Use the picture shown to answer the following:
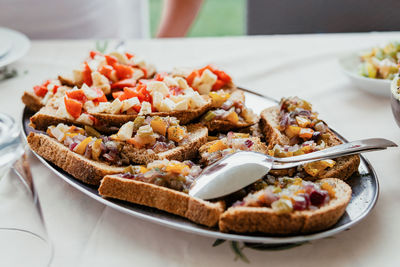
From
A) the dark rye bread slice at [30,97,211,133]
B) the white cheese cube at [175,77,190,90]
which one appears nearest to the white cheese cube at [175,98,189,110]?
the dark rye bread slice at [30,97,211,133]

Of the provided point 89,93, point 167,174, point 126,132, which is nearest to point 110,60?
point 89,93

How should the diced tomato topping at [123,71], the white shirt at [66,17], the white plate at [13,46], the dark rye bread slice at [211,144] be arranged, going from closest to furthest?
the dark rye bread slice at [211,144]
the diced tomato topping at [123,71]
the white plate at [13,46]
the white shirt at [66,17]

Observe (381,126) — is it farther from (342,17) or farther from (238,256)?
(342,17)

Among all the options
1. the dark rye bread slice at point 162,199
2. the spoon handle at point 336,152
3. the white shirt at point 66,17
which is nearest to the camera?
the dark rye bread slice at point 162,199

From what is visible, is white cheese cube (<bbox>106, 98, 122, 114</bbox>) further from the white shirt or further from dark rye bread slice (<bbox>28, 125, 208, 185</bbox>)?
the white shirt

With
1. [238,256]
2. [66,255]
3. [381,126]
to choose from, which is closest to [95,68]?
[66,255]

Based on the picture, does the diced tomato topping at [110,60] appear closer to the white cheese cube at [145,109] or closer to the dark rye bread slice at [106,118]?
the dark rye bread slice at [106,118]

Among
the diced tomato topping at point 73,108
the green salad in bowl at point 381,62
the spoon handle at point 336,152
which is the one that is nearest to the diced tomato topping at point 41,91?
the diced tomato topping at point 73,108
